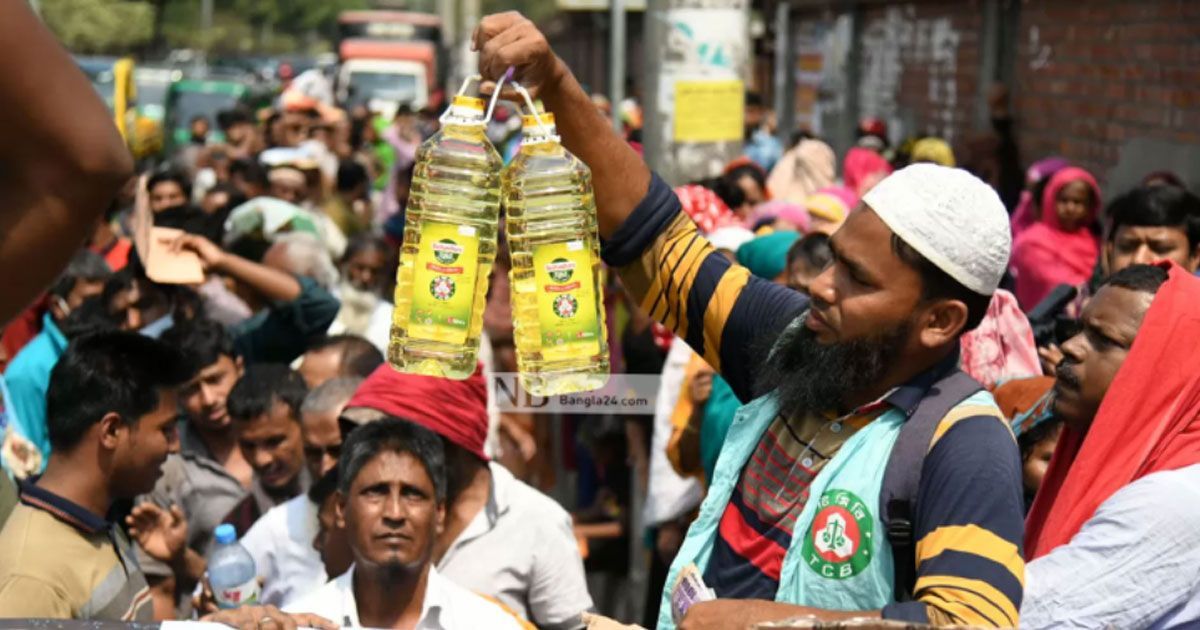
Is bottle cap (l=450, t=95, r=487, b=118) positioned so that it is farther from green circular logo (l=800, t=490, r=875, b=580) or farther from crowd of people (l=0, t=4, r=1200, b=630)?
green circular logo (l=800, t=490, r=875, b=580)

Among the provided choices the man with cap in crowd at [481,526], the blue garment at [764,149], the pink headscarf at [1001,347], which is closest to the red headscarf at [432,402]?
the man with cap in crowd at [481,526]

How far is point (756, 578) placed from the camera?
2.75 meters

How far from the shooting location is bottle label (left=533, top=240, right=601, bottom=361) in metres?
2.75

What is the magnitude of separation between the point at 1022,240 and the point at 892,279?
6162mm

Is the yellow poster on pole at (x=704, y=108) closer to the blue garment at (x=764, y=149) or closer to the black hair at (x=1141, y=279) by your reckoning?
the black hair at (x=1141, y=279)

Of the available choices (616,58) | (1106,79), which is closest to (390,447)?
(616,58)

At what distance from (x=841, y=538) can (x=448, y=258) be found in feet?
2.65

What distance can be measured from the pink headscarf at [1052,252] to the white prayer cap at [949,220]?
568 centimetres

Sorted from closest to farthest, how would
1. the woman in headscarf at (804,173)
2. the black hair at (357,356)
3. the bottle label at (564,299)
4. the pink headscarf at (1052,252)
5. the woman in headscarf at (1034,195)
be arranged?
the bottle label at (564,299) → the black hair at (357,356) → the pink headscarf at (1052,252) → the woman in headscarf at (1034,195) → the woman in headscarf at (804,173)

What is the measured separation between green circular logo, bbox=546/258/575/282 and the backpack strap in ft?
2.07

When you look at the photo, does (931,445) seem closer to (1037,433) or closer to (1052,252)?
(1037,433)

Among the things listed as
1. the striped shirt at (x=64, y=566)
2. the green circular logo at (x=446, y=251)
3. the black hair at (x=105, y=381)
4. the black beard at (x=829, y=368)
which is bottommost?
the striped shirt at (x=64, y=566)

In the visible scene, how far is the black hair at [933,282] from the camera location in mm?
2666

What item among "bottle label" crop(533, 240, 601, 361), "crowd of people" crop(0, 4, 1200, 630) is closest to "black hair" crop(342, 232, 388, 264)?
"crowd of people" crop(0, 4, 1200, 630)
